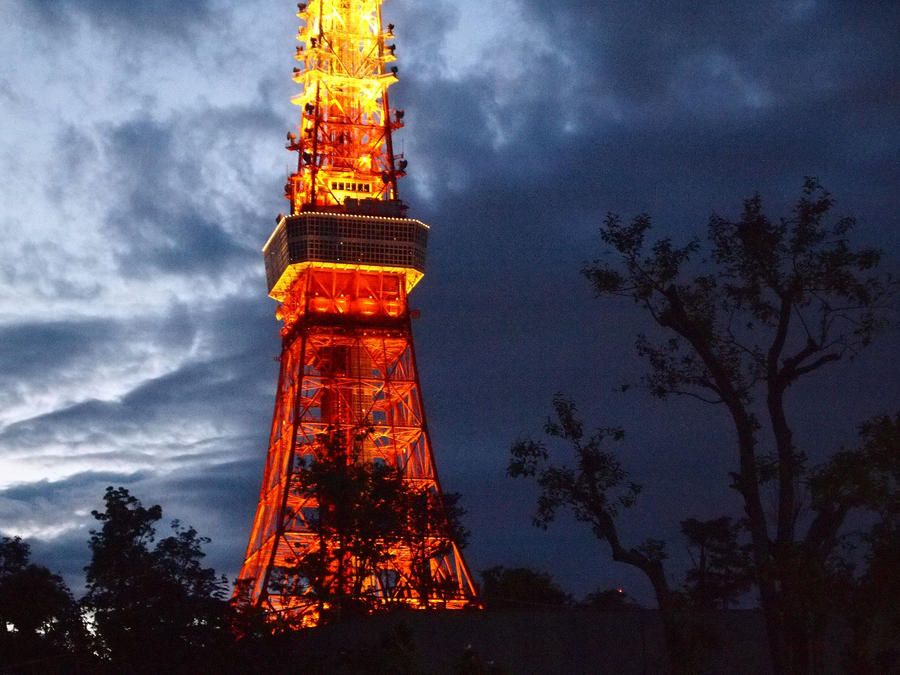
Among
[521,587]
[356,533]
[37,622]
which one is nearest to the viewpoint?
[37,622]

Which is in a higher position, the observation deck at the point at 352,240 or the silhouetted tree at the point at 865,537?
the observation deck at the point at 352,240

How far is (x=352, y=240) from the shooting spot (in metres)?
96.3

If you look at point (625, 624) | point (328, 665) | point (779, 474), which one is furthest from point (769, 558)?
point (328, 665)

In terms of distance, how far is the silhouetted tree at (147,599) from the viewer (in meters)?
44.0

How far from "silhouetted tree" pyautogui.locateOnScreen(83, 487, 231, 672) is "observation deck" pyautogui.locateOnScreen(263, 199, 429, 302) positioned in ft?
137

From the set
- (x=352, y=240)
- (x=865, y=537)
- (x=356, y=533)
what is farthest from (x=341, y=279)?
(x=865, y=537)

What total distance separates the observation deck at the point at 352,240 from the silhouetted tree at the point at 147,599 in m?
41.8

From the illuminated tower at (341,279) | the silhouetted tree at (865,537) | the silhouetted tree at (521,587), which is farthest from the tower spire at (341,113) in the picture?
the silhouetted tree at (865,537)

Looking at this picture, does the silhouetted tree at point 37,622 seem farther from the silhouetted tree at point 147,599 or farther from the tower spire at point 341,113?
the tower spire at point 341,113

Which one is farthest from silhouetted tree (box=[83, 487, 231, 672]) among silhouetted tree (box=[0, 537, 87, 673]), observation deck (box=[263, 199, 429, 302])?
observation deck (box=[263, 199, 429, 302])

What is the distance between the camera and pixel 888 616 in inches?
1237

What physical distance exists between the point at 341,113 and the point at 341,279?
1276cm

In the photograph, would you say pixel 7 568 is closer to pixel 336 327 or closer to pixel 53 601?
pixel 53 601

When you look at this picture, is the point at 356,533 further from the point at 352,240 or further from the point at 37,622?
the point at 352,240
